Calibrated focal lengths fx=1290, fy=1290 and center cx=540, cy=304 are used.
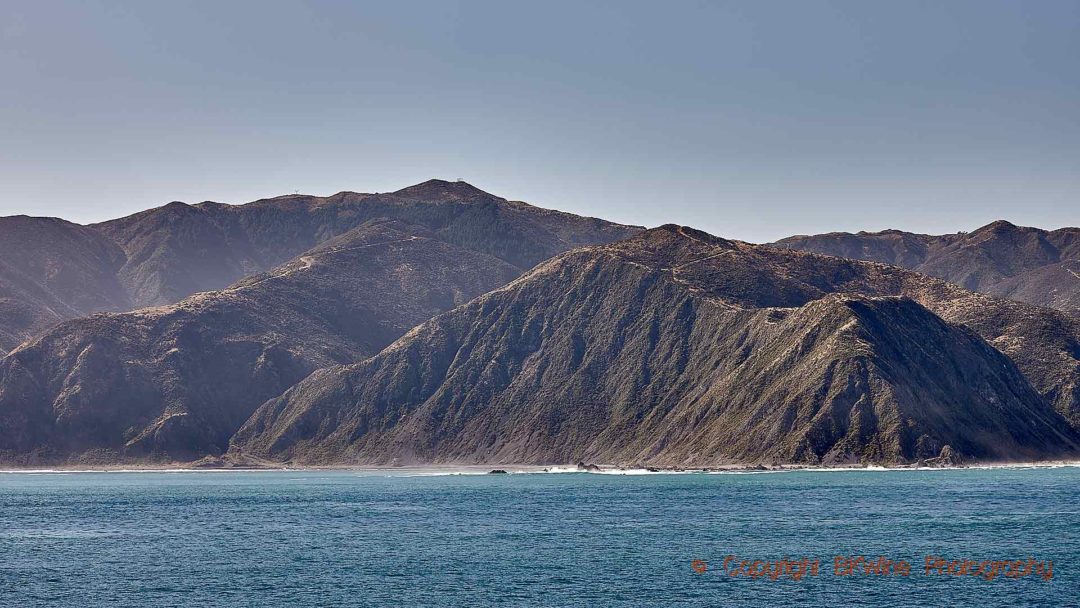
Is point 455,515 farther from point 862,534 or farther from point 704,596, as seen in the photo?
point 704,596

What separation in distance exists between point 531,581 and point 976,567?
33347 millimetres

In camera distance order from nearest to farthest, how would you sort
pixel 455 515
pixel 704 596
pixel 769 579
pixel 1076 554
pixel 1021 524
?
1. pixel 704 596
2. pixel 769 579
3. pixel 1076 554
4. pixel 1021 524
5. pixel 455 515

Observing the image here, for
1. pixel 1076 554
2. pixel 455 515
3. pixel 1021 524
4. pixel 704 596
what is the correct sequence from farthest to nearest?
1. pixel 455 515
2. pixel 1021 524
3. pixel 1076 554
4. pixel 704 596

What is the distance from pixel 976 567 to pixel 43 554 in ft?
266

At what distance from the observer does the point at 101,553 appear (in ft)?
388

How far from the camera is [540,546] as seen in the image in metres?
118

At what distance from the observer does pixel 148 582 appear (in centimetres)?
9750

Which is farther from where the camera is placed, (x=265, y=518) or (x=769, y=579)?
(x=265, y=518)

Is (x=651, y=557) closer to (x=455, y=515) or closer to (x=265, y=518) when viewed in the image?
(x=455, y=515)

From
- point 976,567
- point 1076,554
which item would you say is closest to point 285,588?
point 976,567

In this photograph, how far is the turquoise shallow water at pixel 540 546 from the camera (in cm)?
8831

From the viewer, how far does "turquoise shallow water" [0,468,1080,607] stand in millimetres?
88312

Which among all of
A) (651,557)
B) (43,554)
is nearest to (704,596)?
(651,557)

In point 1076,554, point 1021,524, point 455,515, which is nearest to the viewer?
point 1076,554
